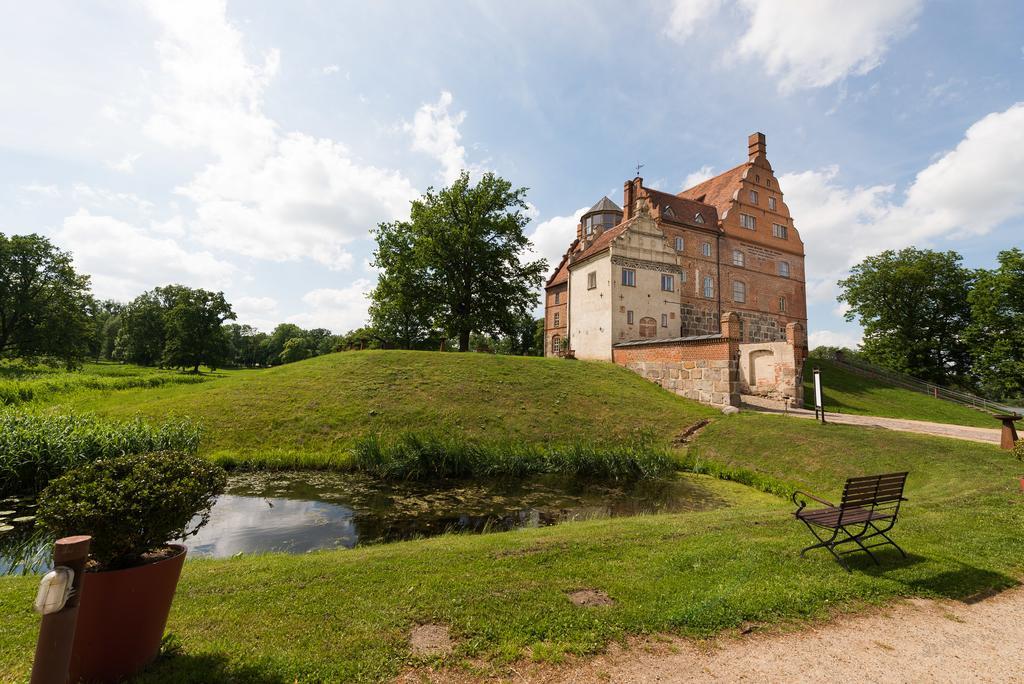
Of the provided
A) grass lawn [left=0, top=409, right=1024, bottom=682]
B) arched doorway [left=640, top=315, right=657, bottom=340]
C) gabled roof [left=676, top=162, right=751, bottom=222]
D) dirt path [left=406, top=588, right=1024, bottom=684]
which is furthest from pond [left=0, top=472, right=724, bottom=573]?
gabled roof [left=676, top=162, right=751, bottom=222]

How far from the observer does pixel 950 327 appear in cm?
4178

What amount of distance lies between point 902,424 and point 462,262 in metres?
27.4

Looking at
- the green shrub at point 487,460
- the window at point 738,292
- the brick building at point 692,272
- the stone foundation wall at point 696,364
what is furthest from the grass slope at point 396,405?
the window at point 738,292

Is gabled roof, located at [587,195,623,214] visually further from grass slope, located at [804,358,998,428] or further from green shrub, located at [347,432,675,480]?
green shrub, located at [347,432,675,480]

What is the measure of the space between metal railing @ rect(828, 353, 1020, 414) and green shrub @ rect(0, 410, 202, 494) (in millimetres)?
44727

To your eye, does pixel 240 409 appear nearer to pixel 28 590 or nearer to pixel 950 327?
pixel 28 590

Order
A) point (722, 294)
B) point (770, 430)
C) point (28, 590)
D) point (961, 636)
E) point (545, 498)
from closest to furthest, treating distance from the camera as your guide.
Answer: point (961, 636), point (28, 590), point (545, 498), point (770, 430), point (722, 294)

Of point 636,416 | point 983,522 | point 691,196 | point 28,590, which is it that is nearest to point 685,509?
point 983,522

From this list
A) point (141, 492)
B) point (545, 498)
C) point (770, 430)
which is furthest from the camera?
point (770, 430)

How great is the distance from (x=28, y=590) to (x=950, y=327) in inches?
2383

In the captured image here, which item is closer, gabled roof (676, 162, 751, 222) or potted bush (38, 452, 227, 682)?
potted bush (38, 452, 227, 682)

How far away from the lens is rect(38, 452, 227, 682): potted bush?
314 centimetres

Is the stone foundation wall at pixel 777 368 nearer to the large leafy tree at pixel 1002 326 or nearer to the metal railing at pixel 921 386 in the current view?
the metal railing at pixel 921 386

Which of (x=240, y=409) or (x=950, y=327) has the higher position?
(x=950, y=327)
